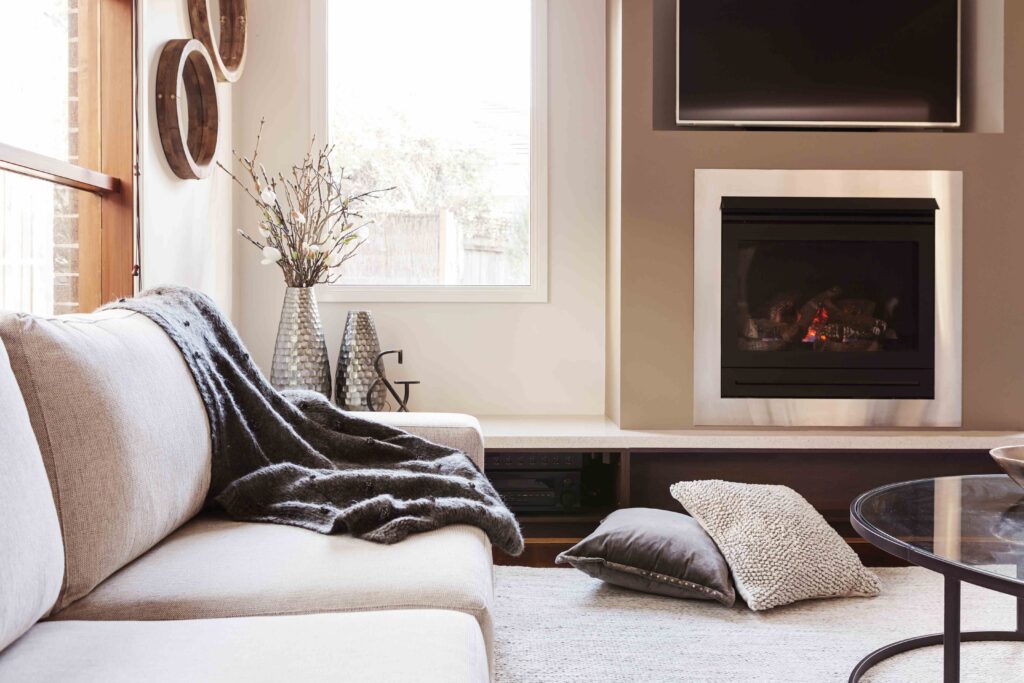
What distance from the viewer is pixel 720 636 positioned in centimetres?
220

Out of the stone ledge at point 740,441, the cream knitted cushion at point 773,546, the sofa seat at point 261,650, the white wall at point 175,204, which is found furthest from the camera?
the stone ledge at point 740,441

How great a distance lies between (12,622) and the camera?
1.03 metres

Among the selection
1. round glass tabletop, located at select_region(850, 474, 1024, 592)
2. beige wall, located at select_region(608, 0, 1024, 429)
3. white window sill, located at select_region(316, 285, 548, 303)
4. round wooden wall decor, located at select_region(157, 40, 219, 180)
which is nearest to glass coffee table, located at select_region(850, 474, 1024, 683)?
round glass tabletop, located at select_region(850, 474, 1024, 592)

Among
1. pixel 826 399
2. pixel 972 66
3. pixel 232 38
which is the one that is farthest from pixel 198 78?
pixel 972 66

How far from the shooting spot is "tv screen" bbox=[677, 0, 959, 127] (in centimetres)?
323

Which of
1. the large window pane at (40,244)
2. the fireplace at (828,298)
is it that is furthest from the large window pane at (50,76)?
the fireplace at (828,298)

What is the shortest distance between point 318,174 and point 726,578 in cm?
207

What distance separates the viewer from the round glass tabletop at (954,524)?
1.39m

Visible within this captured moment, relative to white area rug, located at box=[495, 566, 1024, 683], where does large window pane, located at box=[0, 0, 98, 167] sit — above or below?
above

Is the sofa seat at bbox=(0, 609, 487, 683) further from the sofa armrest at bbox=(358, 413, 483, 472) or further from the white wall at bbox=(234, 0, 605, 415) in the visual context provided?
the white wall at bbox=(234, 0, 605, 415)

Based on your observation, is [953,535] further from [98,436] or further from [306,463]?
[98,436]

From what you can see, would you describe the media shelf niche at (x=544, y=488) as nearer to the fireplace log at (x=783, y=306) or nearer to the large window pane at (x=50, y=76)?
the fireplace log at (x=783, y=306)

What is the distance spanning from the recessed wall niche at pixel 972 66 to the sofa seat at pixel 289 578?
94.1 inches

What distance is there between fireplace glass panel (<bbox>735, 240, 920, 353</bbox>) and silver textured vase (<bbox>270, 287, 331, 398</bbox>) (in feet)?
5.15
